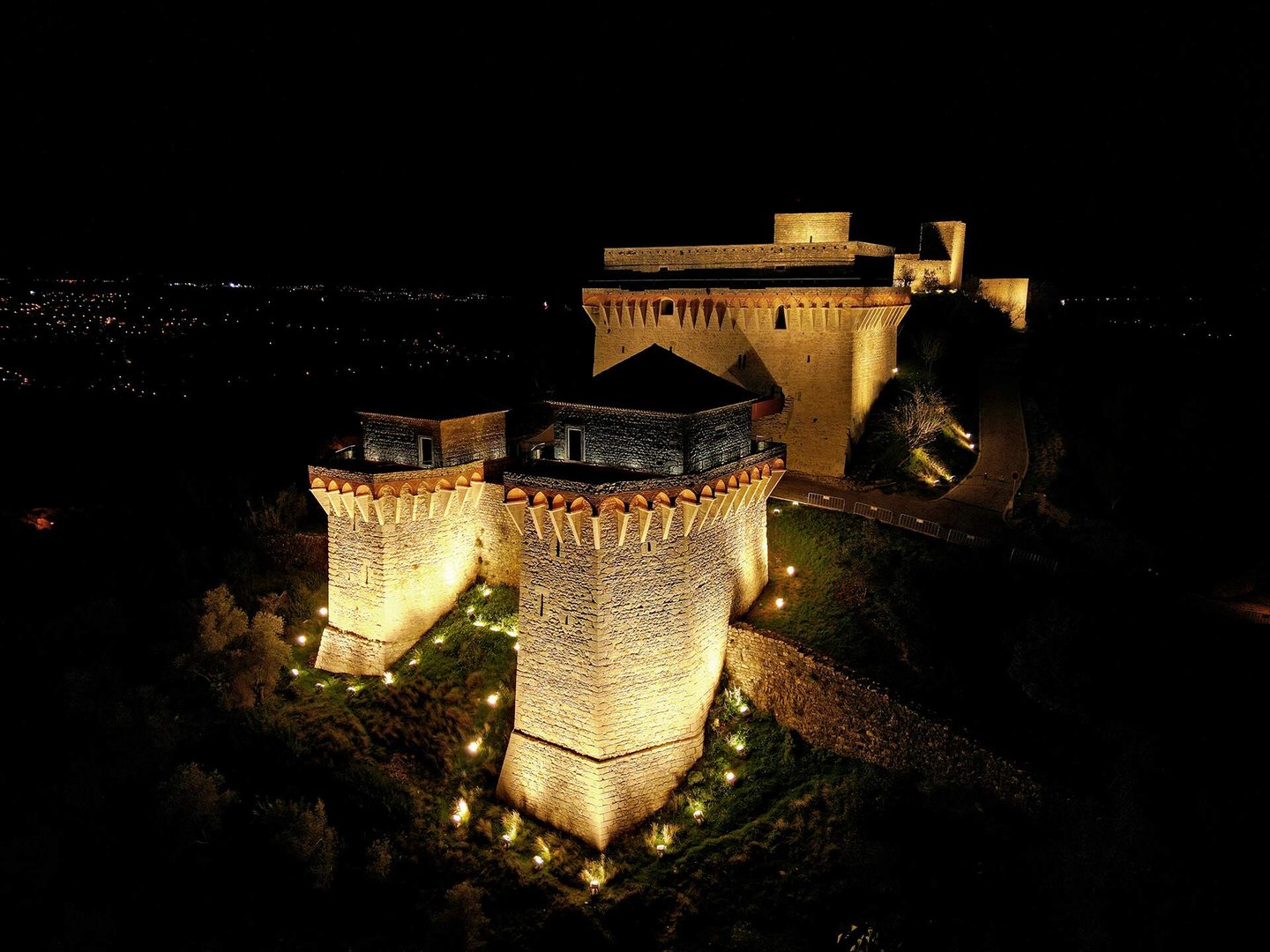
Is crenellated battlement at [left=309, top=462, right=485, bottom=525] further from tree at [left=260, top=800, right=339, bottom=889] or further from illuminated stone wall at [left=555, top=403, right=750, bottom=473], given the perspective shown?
tree at [left=260, top=800, right=339, bottom=889]

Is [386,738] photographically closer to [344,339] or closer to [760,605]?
[760,605]

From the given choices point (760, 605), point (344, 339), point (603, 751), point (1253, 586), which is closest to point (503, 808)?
point (603, 751)

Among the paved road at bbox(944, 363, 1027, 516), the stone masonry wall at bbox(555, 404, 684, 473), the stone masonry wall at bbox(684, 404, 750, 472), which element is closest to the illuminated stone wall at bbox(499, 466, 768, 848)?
the stone masonry wall at bbox(684, 404, 750, 472)

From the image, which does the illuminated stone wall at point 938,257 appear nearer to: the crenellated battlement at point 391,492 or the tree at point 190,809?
the crenellated battlement at point 391,492

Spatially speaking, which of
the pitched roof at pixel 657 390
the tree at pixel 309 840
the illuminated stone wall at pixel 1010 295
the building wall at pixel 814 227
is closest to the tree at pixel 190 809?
the tree at pixel 309 840

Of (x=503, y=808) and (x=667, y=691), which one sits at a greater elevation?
(x=667, y=691)

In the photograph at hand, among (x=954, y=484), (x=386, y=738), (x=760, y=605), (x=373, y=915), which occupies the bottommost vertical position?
(x=373, y=915)
